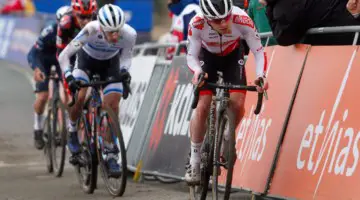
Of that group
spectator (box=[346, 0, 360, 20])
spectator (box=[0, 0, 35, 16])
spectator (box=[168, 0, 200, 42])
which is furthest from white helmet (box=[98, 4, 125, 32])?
spectator (box=[0, 0, 35, 16])

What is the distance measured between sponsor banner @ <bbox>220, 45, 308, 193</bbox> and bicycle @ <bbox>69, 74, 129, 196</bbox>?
1.21m

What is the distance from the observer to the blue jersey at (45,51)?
1323 cm

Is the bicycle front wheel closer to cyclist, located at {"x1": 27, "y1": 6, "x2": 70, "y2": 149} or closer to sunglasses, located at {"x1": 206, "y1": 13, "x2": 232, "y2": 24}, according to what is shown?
sunglasses, located at {"x1": 206, "y1": 13, "x2": 232, "y2": 24}

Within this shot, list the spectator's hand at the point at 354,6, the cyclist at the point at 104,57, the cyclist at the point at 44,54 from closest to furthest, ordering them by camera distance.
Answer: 1. the spectator's hand at the point at 354,6
2. the cyclist at the point at 104,57
3. the cyclist at the point at 44,54

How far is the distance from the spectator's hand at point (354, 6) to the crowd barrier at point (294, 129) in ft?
0.67

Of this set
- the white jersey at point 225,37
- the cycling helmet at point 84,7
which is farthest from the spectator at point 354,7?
the cycling helmet at point 84,7

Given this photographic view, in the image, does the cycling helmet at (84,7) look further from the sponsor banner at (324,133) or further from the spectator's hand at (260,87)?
the spectator's hand at (260,87)

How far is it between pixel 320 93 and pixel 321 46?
17.8 inches

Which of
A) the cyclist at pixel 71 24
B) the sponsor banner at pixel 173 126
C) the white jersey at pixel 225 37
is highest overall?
the white jersey at pixel 225 37

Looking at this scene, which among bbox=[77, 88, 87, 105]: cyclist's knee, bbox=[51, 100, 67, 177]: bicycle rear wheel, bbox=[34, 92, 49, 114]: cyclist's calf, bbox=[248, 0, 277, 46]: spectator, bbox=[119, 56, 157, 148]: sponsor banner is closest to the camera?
bbox=[248, 0, 277, 46]: spectator

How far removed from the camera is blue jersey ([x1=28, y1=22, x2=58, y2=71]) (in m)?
13.2

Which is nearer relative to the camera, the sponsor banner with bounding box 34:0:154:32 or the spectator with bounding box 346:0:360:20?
the spectator with bounding box 346:0:360:20

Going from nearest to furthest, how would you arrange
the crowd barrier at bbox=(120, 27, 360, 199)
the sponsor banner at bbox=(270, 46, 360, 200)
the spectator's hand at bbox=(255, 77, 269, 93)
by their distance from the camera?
the sponsor banner at bbox=(270, 46, 360, 200), the crowd barrier at bbox=(120, 27, 360, 199), the spectator's hand at bbox=(255, 77, 269, 93)

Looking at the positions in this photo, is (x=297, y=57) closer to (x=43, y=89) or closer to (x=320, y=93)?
(x=320, y=93)
